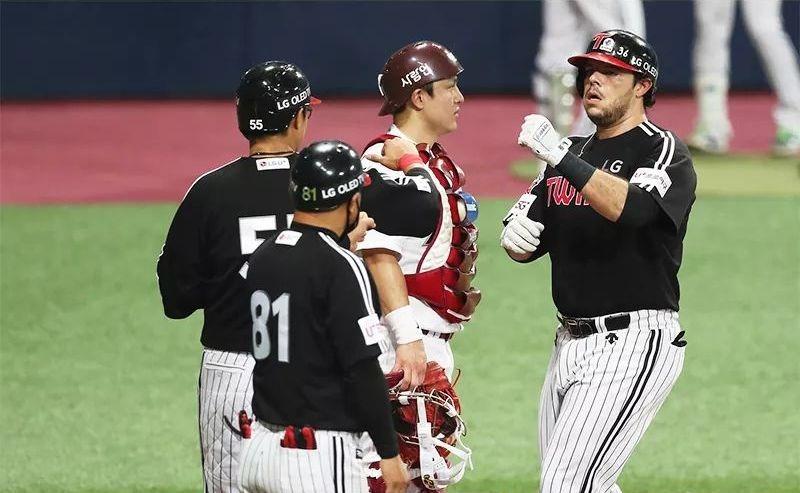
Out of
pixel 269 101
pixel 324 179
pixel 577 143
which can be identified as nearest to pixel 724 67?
pixel 577 143

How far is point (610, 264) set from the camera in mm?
5145

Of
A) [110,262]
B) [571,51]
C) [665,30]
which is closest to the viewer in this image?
[110,262]

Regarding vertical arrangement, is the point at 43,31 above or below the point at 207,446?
below

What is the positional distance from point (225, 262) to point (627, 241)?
1.43 meters

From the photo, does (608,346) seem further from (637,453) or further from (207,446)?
(637,453)

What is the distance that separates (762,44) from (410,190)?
31.4ft

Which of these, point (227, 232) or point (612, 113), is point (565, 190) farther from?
point (227, 232)

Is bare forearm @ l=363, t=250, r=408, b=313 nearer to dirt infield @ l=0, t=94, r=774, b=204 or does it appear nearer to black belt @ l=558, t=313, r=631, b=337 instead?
black belt @ l=558, t=313, r=631, b=337

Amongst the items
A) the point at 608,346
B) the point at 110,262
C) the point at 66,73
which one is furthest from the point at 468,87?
the point at 608,346

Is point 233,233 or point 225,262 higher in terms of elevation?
point 233,233

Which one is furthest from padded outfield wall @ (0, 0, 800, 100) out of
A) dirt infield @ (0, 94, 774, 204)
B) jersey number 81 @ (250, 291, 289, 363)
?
jersey number 81 @ (250, 291, 289, 363)

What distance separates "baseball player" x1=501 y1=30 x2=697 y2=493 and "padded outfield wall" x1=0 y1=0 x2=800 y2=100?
533 inches

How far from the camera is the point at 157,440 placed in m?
7.27

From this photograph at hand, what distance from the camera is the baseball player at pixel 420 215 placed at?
4.96 metres
